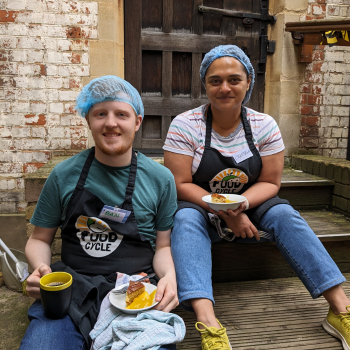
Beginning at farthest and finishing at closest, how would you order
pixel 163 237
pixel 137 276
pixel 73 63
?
pixel 73 63, pixel 163 237, pixel 137 276

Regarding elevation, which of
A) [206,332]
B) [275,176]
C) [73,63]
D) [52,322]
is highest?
[73,63]

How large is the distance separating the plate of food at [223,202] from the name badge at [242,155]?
256 mm

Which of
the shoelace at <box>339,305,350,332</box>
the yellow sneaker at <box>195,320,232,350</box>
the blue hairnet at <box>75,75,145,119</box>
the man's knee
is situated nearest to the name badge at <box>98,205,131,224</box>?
the man's knee

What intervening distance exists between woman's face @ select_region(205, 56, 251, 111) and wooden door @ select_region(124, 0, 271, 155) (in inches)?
79.0

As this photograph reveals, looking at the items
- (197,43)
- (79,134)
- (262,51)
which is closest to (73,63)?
(79,134)

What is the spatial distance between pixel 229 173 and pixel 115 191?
30.9 inches

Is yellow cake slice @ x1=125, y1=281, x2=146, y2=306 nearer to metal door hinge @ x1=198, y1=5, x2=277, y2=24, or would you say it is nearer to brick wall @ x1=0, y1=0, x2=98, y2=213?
brick wall @ x1=0, y1=0, x2=98, y2=213

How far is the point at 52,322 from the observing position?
131cm

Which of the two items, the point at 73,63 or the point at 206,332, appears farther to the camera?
the point at 73,63

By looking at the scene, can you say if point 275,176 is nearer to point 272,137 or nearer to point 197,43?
point 272,137

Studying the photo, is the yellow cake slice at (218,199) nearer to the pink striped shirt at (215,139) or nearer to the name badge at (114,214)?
the pink striped shirt at (215,139)

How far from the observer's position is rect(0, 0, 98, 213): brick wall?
11.4 ft

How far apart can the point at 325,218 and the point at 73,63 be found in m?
2.91

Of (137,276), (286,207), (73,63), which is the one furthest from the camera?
(73,63)
